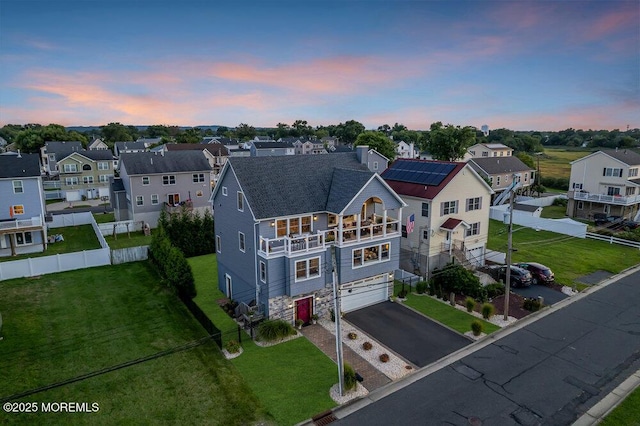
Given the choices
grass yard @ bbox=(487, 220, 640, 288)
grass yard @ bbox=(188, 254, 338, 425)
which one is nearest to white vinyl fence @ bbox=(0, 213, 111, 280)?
grass yard @ bbox=(188, 254, 338, 425)

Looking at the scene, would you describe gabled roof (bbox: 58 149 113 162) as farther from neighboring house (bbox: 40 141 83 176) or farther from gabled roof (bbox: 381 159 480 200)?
gabled roof (bbox: 381 159 480 200)

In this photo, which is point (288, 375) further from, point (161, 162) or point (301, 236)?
point (161, 162)

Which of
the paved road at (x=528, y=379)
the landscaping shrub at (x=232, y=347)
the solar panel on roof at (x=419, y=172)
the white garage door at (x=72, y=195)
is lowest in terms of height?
the paved road at (x=528, y=379)

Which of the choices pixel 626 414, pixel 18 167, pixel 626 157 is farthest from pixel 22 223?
pixel 626 157

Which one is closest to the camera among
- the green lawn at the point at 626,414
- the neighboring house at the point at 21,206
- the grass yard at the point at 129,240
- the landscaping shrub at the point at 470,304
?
the green lawn at the point at 626,414

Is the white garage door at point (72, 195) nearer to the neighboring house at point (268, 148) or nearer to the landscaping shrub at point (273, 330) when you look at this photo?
the neighboring house at point (268, 148)

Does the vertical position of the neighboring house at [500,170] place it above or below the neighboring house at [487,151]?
below

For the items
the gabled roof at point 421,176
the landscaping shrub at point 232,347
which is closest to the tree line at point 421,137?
the gabled roof at point 421,176
